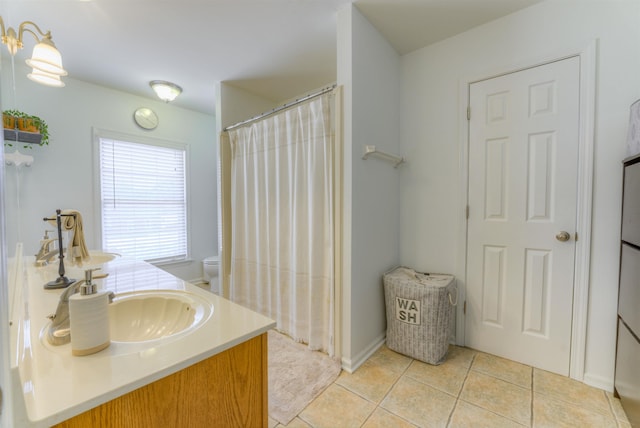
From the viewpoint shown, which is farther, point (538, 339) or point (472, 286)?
point (472, 286)

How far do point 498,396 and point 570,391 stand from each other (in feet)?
Answer: 1.44

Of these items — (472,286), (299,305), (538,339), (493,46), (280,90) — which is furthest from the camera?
(280,90)

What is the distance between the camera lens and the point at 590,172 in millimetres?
1536

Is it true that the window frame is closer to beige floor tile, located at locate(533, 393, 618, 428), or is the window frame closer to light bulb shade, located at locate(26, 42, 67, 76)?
light bulb shade, located at locate(26, 42, 67, 76)

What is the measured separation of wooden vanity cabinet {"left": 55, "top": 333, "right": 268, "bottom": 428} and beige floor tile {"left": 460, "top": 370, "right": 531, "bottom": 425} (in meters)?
1.30

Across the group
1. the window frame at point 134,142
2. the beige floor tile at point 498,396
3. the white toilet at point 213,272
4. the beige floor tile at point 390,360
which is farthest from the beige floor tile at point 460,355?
the window frame at point 134,142

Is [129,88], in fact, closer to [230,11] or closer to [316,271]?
[230,11]

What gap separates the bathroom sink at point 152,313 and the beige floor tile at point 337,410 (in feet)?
2.86

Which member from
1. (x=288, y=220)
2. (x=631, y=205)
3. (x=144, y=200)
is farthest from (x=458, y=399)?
(x=144, y=200)

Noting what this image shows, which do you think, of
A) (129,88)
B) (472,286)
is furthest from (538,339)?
(129,88)

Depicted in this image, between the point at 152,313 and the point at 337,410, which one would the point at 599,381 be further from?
the point at 152,313

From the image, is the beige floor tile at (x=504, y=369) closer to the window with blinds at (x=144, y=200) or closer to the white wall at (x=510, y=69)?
the white wall at (x=510, y=69)

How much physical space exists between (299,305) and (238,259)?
3.01 ft

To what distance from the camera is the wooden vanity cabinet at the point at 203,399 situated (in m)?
0.56
